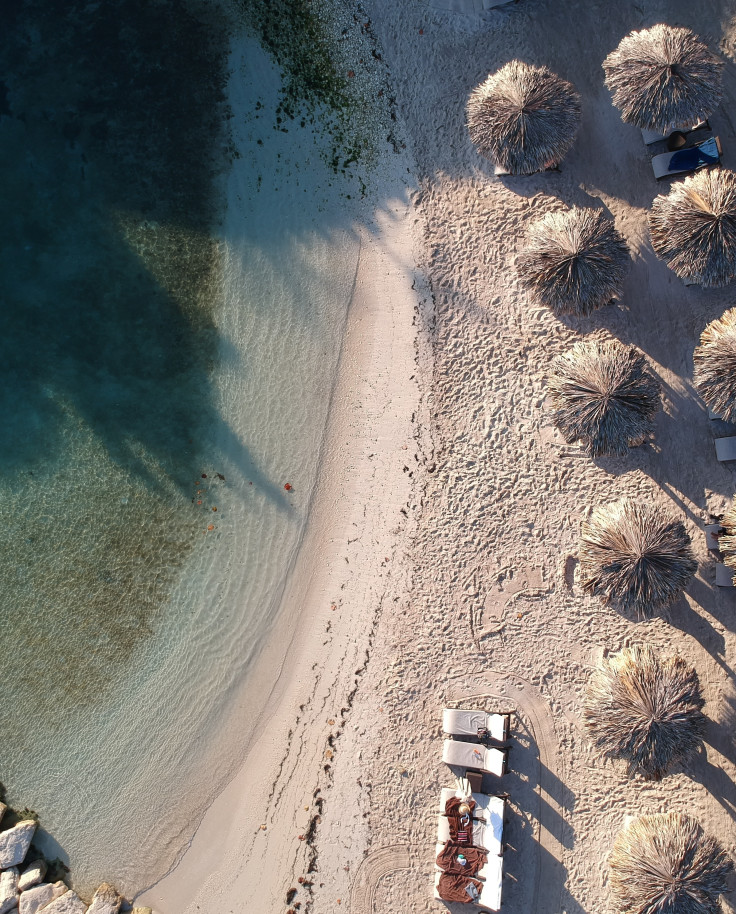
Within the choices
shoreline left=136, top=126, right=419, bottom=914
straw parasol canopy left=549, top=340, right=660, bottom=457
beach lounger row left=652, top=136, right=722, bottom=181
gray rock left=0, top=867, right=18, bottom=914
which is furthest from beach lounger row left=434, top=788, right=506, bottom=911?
beach lounger row left=652, top=136, right=722, bottom=181

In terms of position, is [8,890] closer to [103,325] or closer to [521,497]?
[103,325]

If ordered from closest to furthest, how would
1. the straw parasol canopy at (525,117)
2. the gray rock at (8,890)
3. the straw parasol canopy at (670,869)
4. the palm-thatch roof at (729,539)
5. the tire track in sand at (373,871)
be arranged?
the straw parasol canopy at (670,869), the palm-thatch roof at (729,539), the straw parasol canopy at (525,117), the tire track in sand at (373,871), the gray rock at (8,890)

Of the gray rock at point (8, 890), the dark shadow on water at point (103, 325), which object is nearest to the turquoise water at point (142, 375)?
the dark shadow on water at point (103, 325)

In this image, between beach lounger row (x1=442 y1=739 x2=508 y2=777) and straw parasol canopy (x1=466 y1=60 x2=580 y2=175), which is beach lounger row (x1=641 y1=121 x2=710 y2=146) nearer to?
straw parasol canopy (x1=466 y1=60 x2=580 y2=175)

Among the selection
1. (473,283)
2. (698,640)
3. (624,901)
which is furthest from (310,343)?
(624,901)

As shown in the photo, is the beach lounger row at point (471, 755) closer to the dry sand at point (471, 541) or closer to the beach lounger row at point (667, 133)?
the dry sand at point (471, 541)

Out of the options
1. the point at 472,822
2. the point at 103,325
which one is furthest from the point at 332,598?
the point at 103,325
